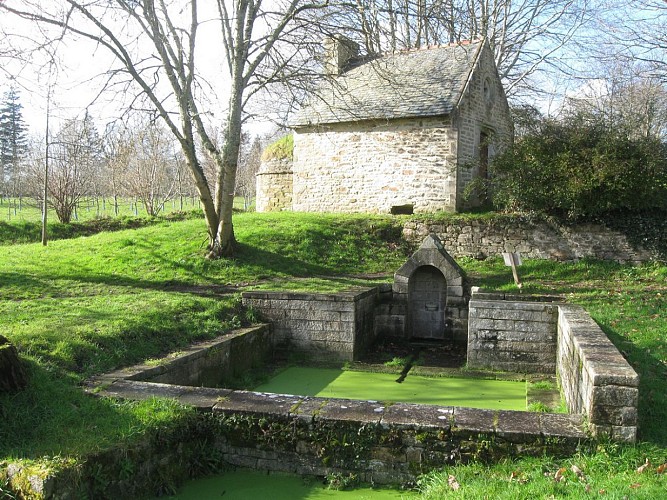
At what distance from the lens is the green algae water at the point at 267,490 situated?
466 cm

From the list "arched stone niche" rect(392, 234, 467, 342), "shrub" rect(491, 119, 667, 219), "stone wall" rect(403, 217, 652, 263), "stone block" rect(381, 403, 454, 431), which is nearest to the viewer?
"stone block" rect(381, 403, 454, 431)

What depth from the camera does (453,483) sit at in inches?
168

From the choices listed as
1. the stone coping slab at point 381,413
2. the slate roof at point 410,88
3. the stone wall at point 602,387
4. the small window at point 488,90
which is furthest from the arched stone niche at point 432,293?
the small window at point 488,90

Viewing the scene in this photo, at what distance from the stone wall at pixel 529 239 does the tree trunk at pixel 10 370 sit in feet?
41.6

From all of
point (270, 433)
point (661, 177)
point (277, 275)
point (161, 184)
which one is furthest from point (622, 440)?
point (161, 184)

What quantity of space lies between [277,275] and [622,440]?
383 inches

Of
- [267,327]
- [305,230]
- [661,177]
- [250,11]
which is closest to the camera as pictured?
[267,327]

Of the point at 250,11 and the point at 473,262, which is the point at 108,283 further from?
the point at 473,262

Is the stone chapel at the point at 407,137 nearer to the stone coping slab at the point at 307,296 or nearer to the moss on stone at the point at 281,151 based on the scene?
the moss on stone at the point at 281,151

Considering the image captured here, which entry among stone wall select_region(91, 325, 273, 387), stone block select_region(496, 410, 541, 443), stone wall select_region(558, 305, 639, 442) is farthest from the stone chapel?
stone block select_region(496, 410, 541, 443)

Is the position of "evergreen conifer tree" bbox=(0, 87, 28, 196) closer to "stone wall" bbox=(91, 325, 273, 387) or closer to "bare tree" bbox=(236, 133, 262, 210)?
"bare tree" bbox=(236, 133, 262, 210)

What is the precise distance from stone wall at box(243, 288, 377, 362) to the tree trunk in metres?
5.03

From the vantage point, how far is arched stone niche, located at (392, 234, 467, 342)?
35.6 ft

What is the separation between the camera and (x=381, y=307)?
441 inches
